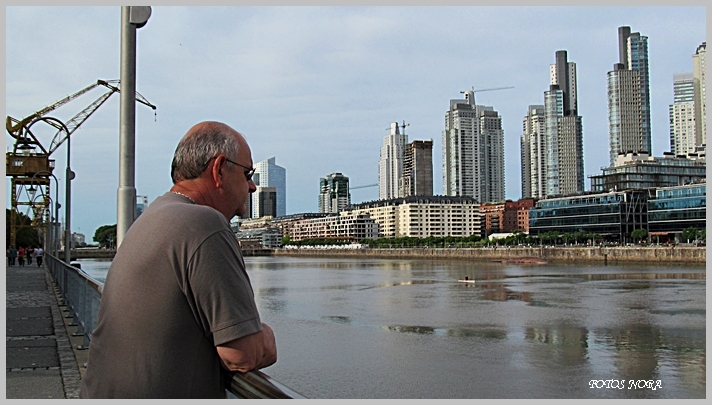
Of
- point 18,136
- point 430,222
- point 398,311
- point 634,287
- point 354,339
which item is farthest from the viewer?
point 430,222

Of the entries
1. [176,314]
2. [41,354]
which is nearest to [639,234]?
[41,354]

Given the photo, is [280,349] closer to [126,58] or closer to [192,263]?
[126,58]

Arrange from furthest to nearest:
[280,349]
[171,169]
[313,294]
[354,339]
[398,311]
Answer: [313,294], [398,311], [354,339], [280,349], [171,169]

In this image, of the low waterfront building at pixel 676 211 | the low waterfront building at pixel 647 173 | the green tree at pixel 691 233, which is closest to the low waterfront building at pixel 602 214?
Result: the low waterfront building at pixel 676 211

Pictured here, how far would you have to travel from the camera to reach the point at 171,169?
2.82 metres

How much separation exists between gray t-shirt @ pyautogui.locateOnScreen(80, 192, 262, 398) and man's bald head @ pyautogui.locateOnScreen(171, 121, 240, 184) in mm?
275

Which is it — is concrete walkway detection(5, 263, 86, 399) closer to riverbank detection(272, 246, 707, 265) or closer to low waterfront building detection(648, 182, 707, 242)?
riverbank detection(272, 246, 707, 265)

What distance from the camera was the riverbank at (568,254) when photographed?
274 ft

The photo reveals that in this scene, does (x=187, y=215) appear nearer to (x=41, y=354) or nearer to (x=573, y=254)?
(x=41, y=354)

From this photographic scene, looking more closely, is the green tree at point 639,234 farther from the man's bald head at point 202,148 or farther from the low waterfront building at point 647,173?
the man's bald head at point 202,148

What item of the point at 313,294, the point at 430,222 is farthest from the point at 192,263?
the point at 430,222

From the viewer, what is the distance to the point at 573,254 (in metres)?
100

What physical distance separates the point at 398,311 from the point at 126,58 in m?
25.6

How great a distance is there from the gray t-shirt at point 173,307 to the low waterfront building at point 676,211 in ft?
378
